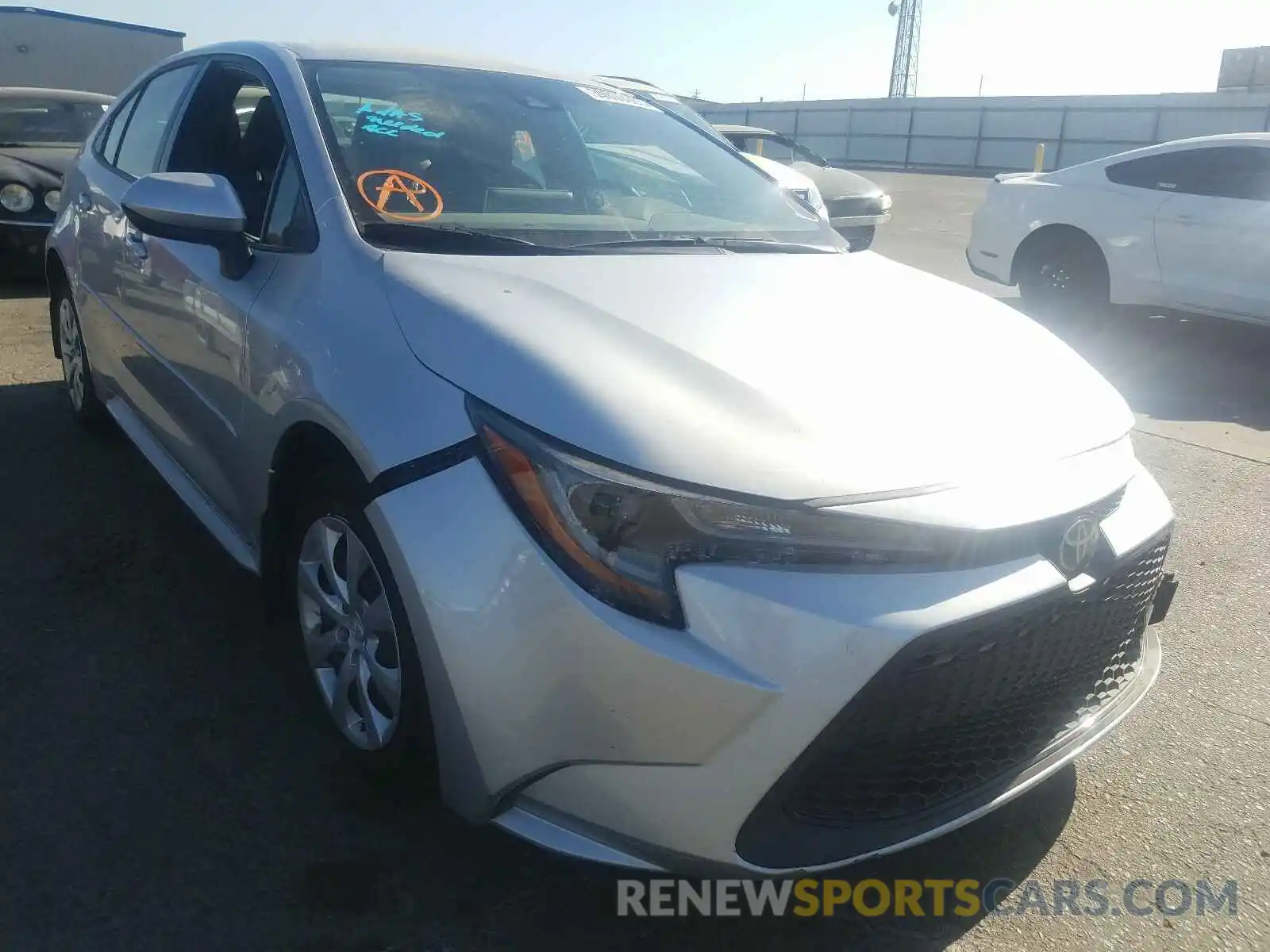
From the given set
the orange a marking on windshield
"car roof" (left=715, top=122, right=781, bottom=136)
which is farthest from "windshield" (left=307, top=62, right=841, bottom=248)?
"car roof" (left=715, top=122, right=781, bottom=136)

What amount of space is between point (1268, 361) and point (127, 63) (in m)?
31.4

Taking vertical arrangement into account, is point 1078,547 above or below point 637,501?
below

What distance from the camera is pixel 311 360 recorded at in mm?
2271

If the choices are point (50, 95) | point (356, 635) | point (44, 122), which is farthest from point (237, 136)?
point (50, 95)

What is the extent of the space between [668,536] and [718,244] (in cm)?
141

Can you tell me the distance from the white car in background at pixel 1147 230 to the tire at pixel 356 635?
6465mm

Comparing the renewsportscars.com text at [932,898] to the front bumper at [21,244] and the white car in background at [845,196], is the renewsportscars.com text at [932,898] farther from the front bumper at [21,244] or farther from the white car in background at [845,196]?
the white car in background at [845,196]

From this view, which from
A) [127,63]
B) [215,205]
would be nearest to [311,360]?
[215,205]

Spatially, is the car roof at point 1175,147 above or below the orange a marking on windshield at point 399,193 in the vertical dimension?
below

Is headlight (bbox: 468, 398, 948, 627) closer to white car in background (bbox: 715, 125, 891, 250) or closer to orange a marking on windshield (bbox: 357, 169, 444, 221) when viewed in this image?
orange a marking on windshield (bbox: 357, 169, 444, 221)

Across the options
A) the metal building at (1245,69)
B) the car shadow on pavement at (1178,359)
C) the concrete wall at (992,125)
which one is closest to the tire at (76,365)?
the car shadow on pavement at (1178,359)

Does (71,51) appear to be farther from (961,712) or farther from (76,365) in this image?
(961,712)

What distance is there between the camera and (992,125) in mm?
32500

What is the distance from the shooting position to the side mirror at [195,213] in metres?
2.51
